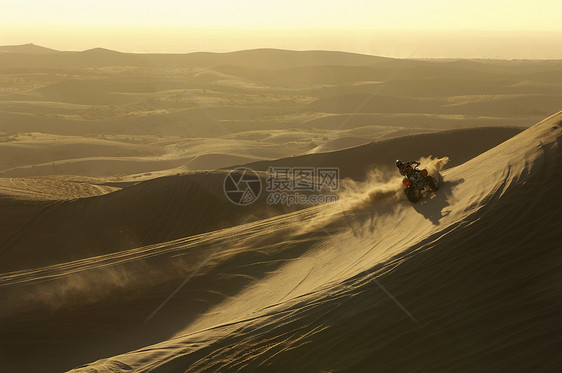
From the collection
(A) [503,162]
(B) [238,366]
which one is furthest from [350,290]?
(A) [503,162]

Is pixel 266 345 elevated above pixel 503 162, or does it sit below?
below

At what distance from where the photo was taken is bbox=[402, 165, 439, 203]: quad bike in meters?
11.3

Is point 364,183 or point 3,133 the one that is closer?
point 364,183

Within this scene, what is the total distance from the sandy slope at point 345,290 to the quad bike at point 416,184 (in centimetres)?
25

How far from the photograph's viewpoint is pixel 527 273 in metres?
7.09

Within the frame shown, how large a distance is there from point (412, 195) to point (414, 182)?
311 millimetres

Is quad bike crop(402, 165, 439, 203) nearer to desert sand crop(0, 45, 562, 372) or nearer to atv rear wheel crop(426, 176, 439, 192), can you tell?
atv rear wheel crop(426, 176, 439, 192)

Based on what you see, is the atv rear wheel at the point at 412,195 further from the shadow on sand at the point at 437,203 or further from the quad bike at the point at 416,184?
the shadow on sand at the point at 437,203

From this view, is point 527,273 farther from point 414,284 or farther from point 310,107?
point 310,107

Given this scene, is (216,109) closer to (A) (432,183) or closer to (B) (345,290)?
(A) (432,183)

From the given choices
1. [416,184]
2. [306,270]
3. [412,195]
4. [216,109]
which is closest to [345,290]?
[306,270]

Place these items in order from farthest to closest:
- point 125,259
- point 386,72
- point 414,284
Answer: point 386,72, point 125,259, point 414,284

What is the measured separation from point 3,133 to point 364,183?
3961 cm

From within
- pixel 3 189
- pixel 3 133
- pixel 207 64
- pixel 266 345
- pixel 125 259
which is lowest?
pixel 266 345
